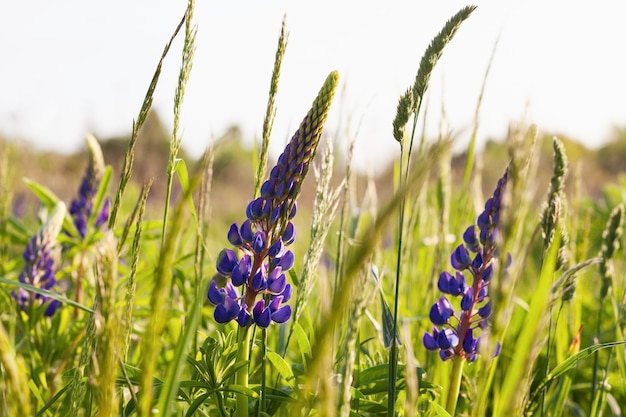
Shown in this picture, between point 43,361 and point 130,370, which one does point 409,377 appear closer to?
point 130,370

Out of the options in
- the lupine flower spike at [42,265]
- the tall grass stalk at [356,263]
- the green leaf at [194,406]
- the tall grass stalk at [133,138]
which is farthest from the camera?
the lupine flower spike at [42,265]

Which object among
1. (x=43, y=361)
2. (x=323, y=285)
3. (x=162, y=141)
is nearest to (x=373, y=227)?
(x=323, y=285)

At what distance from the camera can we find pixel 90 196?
11.3ft

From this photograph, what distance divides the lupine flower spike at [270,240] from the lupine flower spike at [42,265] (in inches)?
49.6

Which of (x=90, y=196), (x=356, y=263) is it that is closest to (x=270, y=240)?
(x=356, y=263)

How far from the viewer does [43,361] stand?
2.38m

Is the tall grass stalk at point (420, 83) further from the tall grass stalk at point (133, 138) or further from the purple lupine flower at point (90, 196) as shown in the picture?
the purple lupine flower at point (90, 196)

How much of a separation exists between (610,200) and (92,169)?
13.7ft

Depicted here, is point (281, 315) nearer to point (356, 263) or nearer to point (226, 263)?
point (226, 263)

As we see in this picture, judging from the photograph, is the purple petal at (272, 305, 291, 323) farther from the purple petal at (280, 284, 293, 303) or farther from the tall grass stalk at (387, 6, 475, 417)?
the tall grass stalk at (387, 6, 475, 417)

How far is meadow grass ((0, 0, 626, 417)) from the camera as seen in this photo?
75 cm

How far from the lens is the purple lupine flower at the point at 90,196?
327 centimetres

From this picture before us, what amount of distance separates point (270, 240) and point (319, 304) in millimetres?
556

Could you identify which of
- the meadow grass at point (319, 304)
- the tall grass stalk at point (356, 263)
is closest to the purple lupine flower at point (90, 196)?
the meadow grass at point (319, 304)
